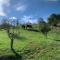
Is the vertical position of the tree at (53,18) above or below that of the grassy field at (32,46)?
above

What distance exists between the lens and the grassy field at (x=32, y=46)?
10453 mm

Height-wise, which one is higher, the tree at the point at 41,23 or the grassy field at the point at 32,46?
the tree at the point at 41,23

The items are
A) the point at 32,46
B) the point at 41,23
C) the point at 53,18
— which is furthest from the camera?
the point at 41,23

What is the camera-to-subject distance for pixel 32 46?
12.3m

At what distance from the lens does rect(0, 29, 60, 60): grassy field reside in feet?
34.3

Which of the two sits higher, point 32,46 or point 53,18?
point 53,18

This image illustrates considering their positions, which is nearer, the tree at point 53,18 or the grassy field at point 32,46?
the grassy field at point 32,46

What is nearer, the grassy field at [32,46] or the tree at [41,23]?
the grassy field at [32,46]

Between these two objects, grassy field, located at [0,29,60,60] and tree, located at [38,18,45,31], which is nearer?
grassy field, located at [0,29,60,60]

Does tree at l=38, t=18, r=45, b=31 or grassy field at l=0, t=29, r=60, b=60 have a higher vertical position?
tree at l=38, t=18, r=45, b=31

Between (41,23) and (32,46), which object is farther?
(41,23)

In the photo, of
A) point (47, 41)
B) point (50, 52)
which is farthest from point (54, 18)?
point (50, 52)

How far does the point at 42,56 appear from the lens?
10.4 m

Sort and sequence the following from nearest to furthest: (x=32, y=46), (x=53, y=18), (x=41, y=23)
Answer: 1. (x=32, y=46)
2. (x=53, y=18)
3. (x=41, y=23)
